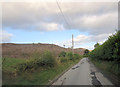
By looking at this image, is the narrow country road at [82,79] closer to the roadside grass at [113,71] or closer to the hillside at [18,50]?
the roadside grass at [113,71]

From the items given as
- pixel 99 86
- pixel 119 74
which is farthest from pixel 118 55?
pixel 99 86

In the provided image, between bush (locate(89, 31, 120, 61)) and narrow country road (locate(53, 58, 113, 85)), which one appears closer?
narrow country road (locate(53, 58, 113, 85))

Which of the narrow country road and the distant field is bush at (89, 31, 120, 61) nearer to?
the narrow country road

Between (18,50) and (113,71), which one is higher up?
(18,50)

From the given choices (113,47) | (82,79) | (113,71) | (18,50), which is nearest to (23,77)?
(82,79)

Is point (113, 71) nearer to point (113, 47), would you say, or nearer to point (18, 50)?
point (113, 47)

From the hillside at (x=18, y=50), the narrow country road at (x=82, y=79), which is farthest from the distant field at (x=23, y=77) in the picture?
the hillside at (x=18, y=50)

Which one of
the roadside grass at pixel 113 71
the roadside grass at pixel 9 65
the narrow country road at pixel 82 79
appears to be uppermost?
the roadside grass at pixel 9 65

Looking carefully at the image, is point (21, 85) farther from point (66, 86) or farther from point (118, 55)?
point (118, 55)

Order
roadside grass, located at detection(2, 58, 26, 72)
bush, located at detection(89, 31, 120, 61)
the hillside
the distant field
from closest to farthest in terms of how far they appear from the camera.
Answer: the distant field → roadside grass, located at detection(2, 58, 26, 72) → bush, located at detection(89, 31, 120, 61) → the hillside

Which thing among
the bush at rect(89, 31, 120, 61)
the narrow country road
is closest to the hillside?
the narrow country road

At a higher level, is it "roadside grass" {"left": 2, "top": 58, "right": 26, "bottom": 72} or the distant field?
"roadside grass" {"left": 2, "top": 58, "right": 26, "bottom": 72}

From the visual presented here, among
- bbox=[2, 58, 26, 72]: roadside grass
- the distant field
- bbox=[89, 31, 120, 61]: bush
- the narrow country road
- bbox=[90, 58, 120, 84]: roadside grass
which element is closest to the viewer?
the distant field

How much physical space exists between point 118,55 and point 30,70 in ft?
25.1
